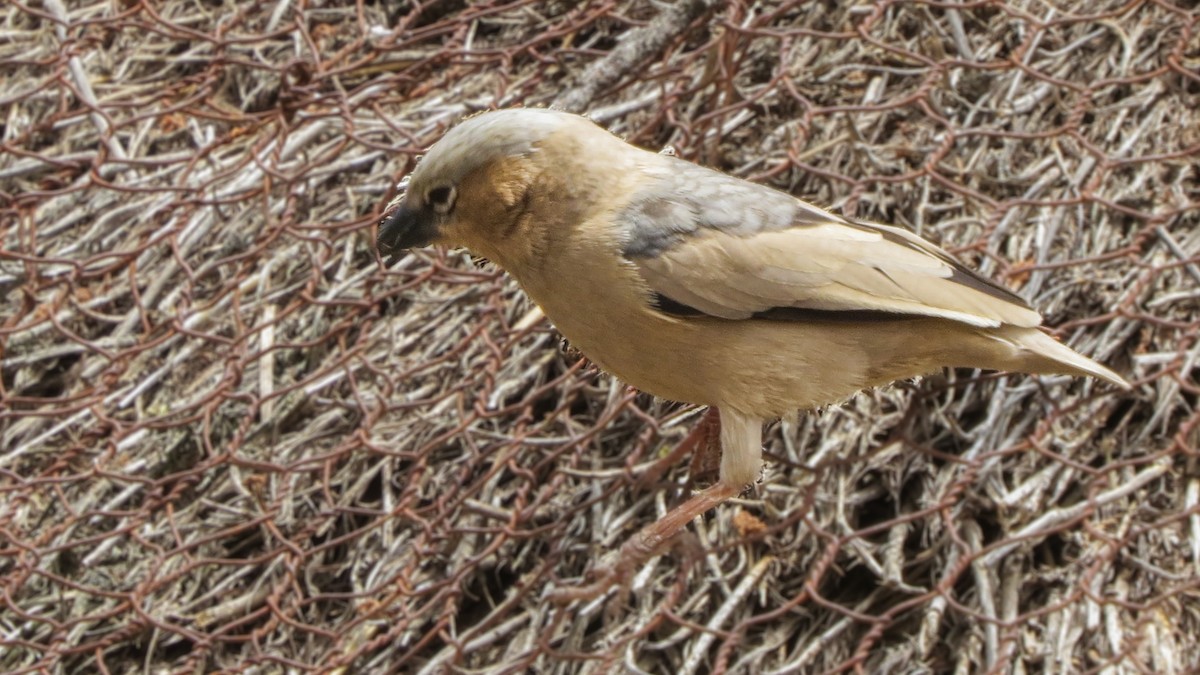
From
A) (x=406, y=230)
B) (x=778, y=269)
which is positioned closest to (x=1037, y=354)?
(x=778, y=269)

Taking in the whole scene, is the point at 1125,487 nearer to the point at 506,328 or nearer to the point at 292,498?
the point at 506,328

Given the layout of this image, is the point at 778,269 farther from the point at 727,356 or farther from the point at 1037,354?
the point at 1037,354

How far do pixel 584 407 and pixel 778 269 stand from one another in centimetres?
170

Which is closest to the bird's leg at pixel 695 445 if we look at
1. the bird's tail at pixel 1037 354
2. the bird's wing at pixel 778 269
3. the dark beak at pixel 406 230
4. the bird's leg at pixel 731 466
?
the bird's leg at pixel 731 466

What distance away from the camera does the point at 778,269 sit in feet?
9.16

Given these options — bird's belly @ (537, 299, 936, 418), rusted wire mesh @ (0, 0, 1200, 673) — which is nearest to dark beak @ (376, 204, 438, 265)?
bird's belly @ (537, 299, 936, 418)

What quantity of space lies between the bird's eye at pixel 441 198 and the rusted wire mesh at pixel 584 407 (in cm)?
115

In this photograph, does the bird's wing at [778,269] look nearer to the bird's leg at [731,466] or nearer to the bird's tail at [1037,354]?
the bird's tail at [1037,354]

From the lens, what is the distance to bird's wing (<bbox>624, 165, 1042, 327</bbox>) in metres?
2.75

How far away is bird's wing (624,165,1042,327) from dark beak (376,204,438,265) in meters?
0.41

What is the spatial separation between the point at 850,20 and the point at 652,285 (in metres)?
2.47

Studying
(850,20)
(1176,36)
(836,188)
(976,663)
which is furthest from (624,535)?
(1176,36)

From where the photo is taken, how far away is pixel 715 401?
2.79 meters

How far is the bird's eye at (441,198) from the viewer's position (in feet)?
8.68
